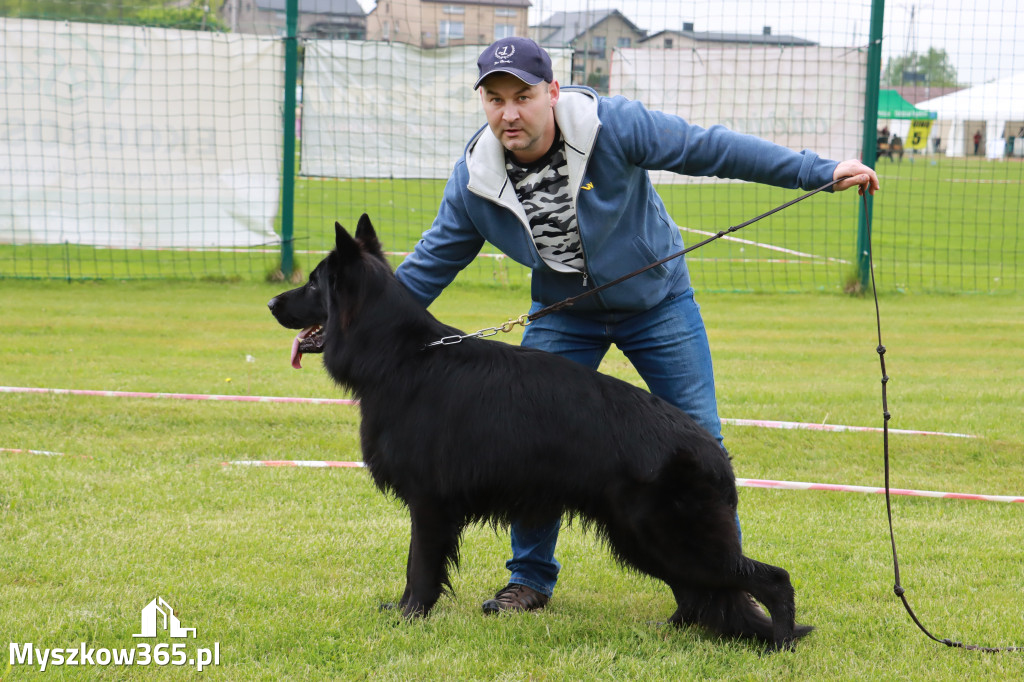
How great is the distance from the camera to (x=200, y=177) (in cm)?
1204

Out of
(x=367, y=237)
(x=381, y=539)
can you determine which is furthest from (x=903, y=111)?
(x=367, y=237)

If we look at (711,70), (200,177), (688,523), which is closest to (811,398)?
(688,523)

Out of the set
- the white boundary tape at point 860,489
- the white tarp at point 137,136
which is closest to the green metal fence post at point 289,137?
the white tarp at point 137,136

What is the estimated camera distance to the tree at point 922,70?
39.8ft

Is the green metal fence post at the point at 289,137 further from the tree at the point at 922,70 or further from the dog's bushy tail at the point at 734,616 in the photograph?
the dog's bushy tail at the point at 734,616

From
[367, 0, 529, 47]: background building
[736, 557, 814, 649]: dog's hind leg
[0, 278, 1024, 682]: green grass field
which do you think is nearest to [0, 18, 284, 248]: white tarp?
[367, 0, 529, 47]: background building

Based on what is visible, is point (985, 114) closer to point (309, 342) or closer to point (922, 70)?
point (922, 70)

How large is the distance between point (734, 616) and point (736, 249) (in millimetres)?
13691

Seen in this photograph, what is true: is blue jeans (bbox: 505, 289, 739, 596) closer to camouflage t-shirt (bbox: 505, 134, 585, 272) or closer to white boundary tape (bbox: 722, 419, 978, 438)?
camouflage t-shirt (bbox: 505, 134, 585, 272)

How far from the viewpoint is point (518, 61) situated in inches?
130

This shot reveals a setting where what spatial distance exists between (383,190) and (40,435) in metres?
8.55

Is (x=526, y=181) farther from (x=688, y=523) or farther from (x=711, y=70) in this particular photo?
(x=711, y=70)

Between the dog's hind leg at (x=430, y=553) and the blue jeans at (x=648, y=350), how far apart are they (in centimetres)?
25

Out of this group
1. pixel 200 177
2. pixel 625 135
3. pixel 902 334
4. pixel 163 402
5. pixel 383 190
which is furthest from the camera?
pixel 383 190
